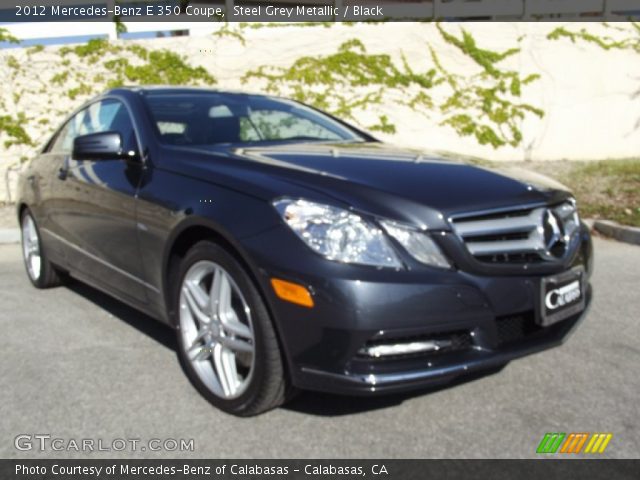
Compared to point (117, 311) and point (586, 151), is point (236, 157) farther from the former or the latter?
point (586, 151)

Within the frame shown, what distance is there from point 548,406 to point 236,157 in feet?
5.75

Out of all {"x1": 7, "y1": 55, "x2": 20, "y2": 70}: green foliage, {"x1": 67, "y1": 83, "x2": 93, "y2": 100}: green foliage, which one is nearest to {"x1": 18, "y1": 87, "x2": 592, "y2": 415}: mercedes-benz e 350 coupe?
{"x1": 67, "y1": 83, "x2": 93, "y2": 100}: green foliage

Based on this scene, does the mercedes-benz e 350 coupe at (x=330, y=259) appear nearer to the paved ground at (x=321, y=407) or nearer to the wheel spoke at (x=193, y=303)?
the wheel spoke at (x=193, y=303)

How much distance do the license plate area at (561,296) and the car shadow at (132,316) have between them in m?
2.01

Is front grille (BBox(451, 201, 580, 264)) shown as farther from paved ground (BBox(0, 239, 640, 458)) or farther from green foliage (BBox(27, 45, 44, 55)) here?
green foliage (BBox(27, 45, 44, 55))

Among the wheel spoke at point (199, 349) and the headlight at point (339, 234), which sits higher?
the headlight at point (339, 234)

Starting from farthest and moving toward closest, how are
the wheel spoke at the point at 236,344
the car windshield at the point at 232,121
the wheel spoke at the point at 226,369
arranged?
1. the car windshield at the point at 232,121
2. the wheel spoke at the point at 226,369
3. the wheel spoke at the point at 236,344

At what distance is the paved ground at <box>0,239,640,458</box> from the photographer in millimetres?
2555

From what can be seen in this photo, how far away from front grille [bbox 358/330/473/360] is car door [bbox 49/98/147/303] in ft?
4.83

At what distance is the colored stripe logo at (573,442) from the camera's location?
248 centimetres

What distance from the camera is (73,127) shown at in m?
4.62

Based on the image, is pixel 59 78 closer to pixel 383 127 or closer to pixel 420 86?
pixel 383 127

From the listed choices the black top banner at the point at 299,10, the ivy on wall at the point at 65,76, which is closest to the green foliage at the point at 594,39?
the black top banner at the point at 299,10

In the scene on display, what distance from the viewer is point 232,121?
380cm
